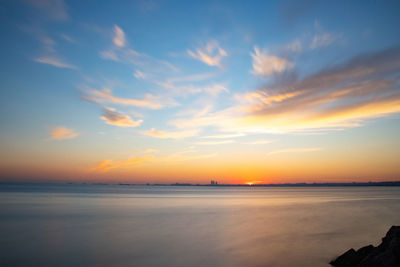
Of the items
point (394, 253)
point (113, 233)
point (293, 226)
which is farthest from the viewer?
point (293, 226)

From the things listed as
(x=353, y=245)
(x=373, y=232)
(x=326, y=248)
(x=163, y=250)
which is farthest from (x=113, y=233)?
(x=373, y=232)

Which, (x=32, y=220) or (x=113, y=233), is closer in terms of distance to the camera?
(x=113, y=233)

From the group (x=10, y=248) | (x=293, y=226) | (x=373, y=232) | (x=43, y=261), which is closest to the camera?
(x=43, y=261)

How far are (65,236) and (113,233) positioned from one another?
130 inches

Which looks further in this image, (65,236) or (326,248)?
(65,236)

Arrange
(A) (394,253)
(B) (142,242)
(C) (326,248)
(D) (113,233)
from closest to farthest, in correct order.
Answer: (A) (394,253), (C) (326,248), (B) (142,242), (D) (113,233)

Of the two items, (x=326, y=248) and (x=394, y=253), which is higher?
(x=394, y=253)

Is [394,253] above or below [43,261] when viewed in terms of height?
above

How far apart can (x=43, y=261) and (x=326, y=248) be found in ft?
51.3

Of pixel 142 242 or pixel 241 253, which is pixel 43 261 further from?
pixel 241 253

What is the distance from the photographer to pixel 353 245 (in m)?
17.0

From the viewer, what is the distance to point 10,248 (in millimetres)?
14938

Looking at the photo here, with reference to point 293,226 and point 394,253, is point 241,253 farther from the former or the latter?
point 293,226

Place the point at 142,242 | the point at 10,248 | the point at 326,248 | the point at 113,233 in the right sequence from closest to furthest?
the point at 10,248 → the point at 326,248 → the point at 142,242 → the point at 113,233
